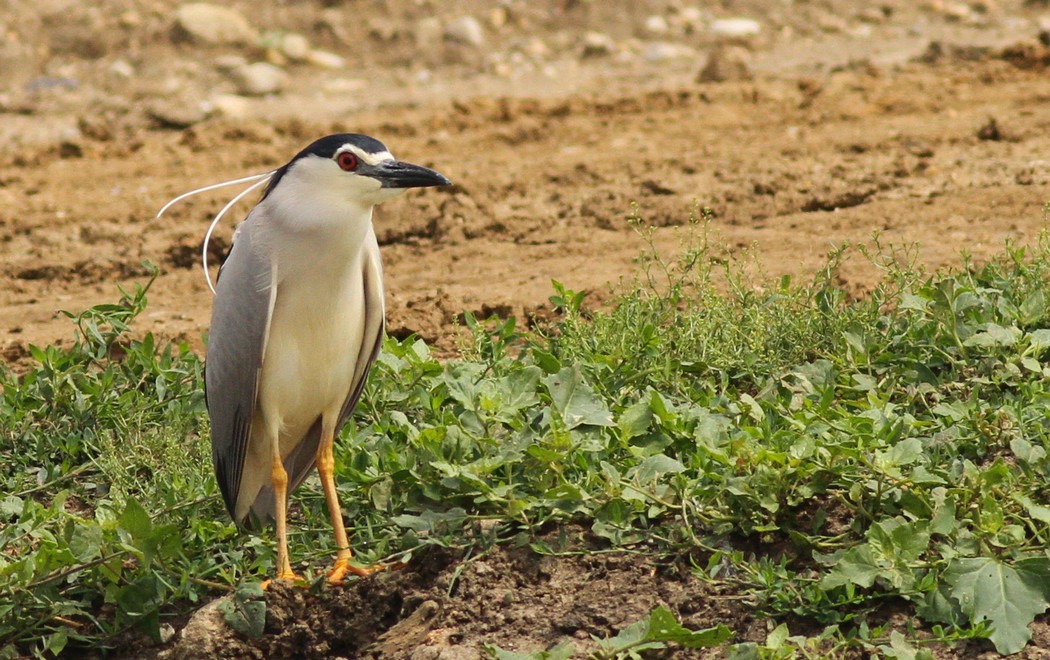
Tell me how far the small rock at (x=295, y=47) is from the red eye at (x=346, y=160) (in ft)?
23.1

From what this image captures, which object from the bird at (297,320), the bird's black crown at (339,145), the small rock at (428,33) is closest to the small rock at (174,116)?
the small rock at (428,33)

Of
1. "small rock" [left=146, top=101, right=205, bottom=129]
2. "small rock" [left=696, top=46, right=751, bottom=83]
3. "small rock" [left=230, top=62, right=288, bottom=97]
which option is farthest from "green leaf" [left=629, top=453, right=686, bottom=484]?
"small rock" [left=230, top=62, right=288, bottom=97]

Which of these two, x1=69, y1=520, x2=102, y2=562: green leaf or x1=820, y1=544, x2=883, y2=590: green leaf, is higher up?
x1=820, y1=544, x2=883, y2=590: green leaf

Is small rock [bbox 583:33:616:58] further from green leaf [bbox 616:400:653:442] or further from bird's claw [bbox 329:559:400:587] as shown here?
bird's claw [bbox 329:559:400:587]

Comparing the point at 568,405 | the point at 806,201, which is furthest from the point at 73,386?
the point at 806,201

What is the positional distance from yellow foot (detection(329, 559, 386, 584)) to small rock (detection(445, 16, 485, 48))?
7.50m

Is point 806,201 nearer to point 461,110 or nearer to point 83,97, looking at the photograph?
point 461,110

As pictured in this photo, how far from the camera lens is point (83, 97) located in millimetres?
10617

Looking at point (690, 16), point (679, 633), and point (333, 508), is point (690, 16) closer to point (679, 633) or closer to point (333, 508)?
point (333, 508)

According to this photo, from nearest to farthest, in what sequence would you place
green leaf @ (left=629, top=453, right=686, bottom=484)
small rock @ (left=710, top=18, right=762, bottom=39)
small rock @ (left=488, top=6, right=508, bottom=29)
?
green leaf @ (left=629, top=453, right=686, bottom=484) → small rock @ (left=710, top=18, right=762, bottom=39) → small rock @ (left=488, top=6, right=508, bottom=29)

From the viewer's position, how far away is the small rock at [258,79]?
34.7 ft

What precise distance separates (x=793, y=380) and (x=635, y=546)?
1150 mm

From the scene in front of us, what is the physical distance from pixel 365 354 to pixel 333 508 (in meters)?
0.60

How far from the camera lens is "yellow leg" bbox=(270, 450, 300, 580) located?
4.34m
